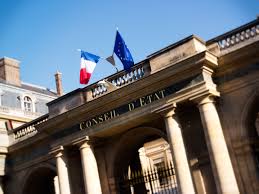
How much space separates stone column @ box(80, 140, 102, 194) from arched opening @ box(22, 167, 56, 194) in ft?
11.7

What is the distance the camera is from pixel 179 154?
Answer: 12.1 meters

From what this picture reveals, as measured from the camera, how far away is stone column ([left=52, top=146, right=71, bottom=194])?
14.9 m

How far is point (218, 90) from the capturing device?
12.6 m

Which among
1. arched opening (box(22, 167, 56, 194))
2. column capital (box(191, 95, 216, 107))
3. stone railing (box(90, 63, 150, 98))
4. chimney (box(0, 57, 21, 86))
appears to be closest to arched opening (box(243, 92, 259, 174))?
column capital (box(191, 95, 216, 107))

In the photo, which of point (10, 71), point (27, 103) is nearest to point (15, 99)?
point (27, 103)

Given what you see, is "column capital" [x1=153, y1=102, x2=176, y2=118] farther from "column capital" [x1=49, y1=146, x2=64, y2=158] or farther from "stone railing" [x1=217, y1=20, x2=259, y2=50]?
"column capital" [x1=49, y1=146, x2=64, y2=158]

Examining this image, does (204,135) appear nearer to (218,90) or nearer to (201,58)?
(218,90)

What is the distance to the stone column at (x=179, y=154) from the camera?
1173 centimetres

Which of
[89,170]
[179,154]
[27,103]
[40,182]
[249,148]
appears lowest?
[249,148]


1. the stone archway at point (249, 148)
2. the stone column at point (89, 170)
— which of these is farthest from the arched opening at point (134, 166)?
the stone archway at point (249, 148)

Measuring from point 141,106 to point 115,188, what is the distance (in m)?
3.77

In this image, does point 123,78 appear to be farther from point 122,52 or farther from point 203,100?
point 203,100

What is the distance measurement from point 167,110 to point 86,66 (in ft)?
15.3

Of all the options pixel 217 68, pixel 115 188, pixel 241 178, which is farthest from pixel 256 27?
pixel 115 188
